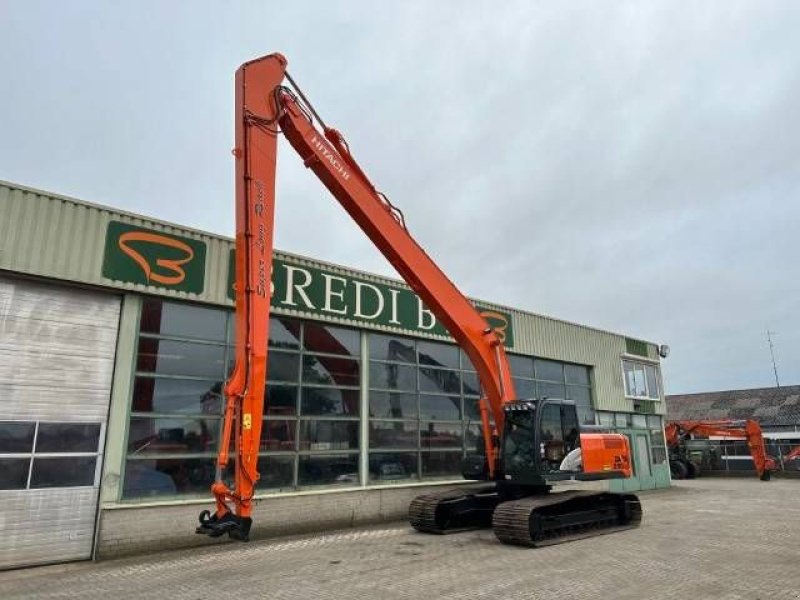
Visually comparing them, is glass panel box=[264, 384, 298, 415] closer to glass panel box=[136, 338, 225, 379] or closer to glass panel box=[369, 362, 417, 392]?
glass panel box=[136, 338, 225, 379]

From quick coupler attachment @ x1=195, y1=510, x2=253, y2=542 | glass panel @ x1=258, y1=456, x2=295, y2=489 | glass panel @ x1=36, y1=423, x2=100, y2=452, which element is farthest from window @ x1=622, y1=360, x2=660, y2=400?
glass panel @ x1=36, y1=423, x2=100, y2=452

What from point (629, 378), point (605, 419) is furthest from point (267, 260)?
point (629, 378)

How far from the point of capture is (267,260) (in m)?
8.70

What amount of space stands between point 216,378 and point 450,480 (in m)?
6.92

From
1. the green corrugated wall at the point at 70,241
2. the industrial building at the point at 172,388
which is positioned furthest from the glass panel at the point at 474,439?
the green corrugated wall at the point at 70,241

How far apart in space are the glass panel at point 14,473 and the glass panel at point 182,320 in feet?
9.43

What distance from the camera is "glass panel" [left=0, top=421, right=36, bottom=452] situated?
9141mm

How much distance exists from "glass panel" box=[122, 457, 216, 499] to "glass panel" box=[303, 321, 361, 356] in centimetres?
332

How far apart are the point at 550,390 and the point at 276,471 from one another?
33.4 feet

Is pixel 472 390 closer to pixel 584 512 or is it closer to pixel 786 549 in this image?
pixel 584 512

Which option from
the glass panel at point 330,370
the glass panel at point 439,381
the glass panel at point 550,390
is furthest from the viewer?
the glass panel at point 550,390

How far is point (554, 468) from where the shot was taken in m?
11.2

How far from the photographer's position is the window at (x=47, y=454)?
9148 millimetres

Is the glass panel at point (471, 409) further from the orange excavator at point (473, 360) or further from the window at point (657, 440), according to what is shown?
the window at point (657, 440)
